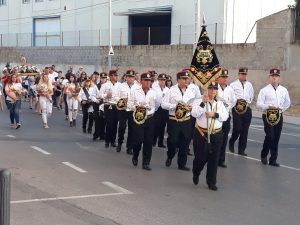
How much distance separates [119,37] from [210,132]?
3033cm

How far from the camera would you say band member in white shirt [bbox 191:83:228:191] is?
927 centimetres

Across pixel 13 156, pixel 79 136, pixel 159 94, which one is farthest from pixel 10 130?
A: pixel 159 94

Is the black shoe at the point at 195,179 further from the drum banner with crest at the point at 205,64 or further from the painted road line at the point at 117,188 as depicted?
the drum banner with crest at the point at 205,64

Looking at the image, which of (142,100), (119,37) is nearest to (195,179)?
(142,100)

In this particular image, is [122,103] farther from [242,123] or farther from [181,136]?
[242,123]

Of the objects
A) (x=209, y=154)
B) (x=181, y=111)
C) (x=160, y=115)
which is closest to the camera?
(x=209, y=154)

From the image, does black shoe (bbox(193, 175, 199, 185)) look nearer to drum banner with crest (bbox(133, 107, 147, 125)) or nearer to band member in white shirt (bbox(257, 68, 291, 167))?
drum banner with crest (bbox(133, 107, 147, 125))

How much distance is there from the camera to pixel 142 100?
11.1 metres

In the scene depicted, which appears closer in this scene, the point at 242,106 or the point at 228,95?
the point at 228,95

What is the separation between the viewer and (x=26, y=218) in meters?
7.39

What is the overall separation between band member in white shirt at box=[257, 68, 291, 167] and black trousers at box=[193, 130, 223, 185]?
96.9 inches

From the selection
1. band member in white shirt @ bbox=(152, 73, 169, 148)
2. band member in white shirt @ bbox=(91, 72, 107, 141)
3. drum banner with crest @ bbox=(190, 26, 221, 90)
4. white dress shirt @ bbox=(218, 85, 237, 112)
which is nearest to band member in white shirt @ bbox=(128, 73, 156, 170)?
drum banner with crest @ bbox=(190, 26, 221, 90)

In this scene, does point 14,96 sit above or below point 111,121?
above

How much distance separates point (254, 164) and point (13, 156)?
16.9ft
